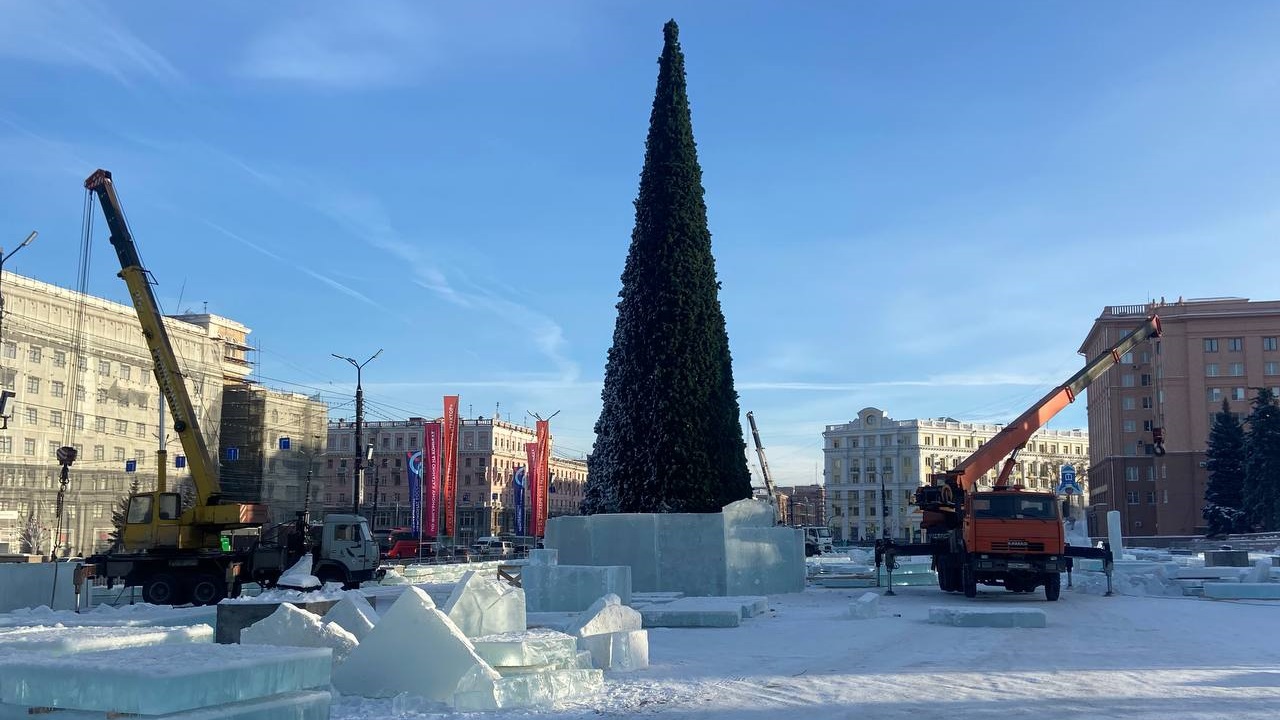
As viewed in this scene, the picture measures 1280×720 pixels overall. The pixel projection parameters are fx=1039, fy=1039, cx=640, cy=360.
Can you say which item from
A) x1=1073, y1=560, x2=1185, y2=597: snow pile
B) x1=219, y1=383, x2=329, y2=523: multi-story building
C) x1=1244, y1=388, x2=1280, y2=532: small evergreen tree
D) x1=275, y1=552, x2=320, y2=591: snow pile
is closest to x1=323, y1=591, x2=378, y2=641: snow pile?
x1=275, y1=552, x2=320, y2=591: snow pile

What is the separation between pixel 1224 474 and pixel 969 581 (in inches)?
2573


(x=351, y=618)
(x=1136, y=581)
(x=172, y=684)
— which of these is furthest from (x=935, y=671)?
A: (x=1136, y=581)

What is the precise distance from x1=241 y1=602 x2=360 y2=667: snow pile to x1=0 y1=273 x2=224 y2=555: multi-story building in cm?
5314

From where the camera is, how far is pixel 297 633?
32.9 feet

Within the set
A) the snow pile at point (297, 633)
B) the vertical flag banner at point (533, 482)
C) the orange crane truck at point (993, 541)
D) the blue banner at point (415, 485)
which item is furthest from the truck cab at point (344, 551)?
the blue banner at point (415, 485)

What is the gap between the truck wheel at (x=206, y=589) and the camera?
2561 cm

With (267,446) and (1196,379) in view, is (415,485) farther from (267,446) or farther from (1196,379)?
(1196,379)

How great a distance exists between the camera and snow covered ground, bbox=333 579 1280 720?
9.37 metres

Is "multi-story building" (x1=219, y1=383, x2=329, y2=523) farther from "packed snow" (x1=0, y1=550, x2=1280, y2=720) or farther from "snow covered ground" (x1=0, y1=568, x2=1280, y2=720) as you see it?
"snow covered ground" (x1=0, y1=568, x2=1280, y2=720)

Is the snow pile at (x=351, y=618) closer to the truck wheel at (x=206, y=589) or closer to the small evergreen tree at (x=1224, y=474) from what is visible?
the truck wheel at (x=206, y=589)

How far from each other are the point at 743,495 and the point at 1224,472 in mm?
66885

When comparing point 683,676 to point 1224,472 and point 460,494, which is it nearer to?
point 1224,472

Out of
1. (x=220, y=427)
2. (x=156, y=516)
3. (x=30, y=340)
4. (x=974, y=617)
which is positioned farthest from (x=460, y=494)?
(x=974, y=617)

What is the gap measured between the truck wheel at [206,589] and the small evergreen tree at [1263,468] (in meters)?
67.3
